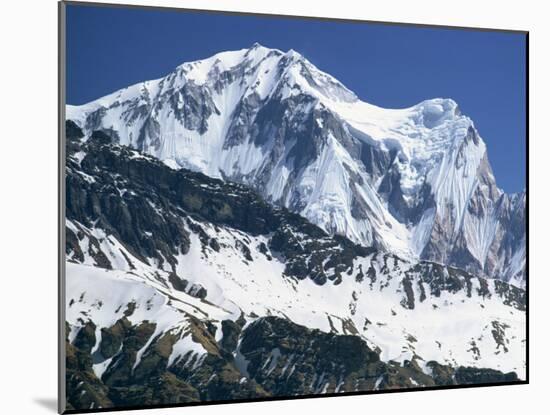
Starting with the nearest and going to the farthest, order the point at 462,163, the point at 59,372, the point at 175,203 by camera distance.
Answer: the point at 59,372 < the point at 175,203 < the point at 462,163

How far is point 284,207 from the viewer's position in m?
13.0

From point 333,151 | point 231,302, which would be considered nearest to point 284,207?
point 333,151

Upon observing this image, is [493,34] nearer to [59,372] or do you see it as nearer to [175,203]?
[175,203]

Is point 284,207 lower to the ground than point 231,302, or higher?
higher

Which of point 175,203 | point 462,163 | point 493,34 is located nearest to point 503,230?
point 462,163

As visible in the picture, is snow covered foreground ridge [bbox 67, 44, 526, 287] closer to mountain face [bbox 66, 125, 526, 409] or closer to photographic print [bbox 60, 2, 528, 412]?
photographic print [bbox 60, 2, 528, 412]

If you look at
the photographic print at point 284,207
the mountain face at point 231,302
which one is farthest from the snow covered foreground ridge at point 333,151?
the mountain face at point 231,302

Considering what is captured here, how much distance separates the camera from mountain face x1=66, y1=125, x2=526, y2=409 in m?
12.0

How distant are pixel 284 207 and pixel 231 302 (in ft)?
3.54

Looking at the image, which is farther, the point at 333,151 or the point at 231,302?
the point at 333,151

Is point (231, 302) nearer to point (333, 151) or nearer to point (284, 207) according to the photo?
point (284, 207)

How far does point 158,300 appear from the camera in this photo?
1223 cm

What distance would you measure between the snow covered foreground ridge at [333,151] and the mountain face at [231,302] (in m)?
0.20

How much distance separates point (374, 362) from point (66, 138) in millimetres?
3509
